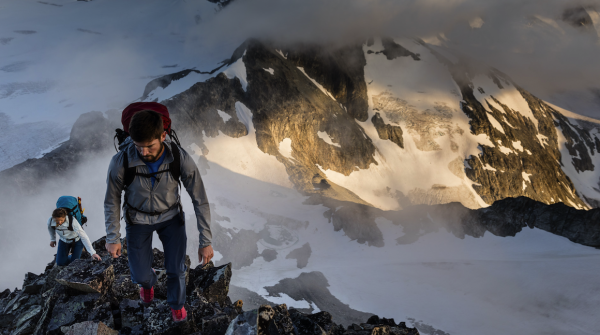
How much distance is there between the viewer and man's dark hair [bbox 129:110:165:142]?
3.62 m

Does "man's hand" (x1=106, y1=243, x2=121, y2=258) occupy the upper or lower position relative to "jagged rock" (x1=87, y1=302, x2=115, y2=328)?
upper

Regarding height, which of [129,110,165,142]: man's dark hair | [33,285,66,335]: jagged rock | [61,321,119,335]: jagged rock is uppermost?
[129,110,165,142]: man's dark hair

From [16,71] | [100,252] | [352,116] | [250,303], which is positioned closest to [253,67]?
[352,116]

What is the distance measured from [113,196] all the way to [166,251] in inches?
45.4

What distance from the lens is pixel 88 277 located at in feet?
20.5

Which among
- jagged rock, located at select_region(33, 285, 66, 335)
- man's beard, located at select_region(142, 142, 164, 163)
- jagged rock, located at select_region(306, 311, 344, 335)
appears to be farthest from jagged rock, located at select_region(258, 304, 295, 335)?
jagged rock, located at select_region(33, 285, 66, 335)

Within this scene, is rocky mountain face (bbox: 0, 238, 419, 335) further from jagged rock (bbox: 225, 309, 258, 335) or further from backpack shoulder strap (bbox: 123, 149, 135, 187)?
backpack shoulder strap (bbox: 123, 149, 135, 187)

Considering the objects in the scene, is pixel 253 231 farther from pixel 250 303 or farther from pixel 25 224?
pixel 25 224

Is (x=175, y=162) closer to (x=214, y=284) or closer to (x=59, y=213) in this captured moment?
(x=214, y=284)

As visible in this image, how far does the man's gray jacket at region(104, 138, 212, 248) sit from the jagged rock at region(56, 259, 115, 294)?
2647mm

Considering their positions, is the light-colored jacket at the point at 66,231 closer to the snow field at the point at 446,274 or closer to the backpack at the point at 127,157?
the backpack at the point at 127,157

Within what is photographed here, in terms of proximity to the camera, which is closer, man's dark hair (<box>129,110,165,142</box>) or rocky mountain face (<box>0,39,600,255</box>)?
man's dark hair (<box>129,110,165,142</box>)

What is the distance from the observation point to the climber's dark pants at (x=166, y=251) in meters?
4.47

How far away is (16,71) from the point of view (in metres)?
89.8
